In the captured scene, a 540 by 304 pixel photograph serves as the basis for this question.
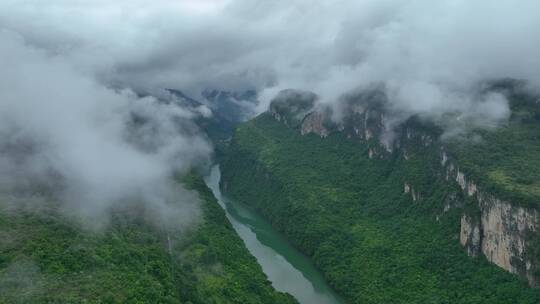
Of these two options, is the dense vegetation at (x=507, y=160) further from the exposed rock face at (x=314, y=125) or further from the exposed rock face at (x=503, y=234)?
the exposed rock face at (x=314, y=125)

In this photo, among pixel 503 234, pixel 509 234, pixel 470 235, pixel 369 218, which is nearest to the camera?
pixel 509 234

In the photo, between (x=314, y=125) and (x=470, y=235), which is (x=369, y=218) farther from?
(x=314, y=125)

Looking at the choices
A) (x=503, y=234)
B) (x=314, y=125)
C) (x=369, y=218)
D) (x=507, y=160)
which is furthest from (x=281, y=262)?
(x=314, y=125)

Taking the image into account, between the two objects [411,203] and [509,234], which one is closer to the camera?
[509,234]

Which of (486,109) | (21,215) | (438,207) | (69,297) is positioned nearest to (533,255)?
(438,207)

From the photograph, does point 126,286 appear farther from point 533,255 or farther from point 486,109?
point 486,109

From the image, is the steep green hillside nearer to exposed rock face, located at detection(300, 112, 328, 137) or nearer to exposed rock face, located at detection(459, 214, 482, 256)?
exposed rock face, located at detection(459, 214, 482, 256)
